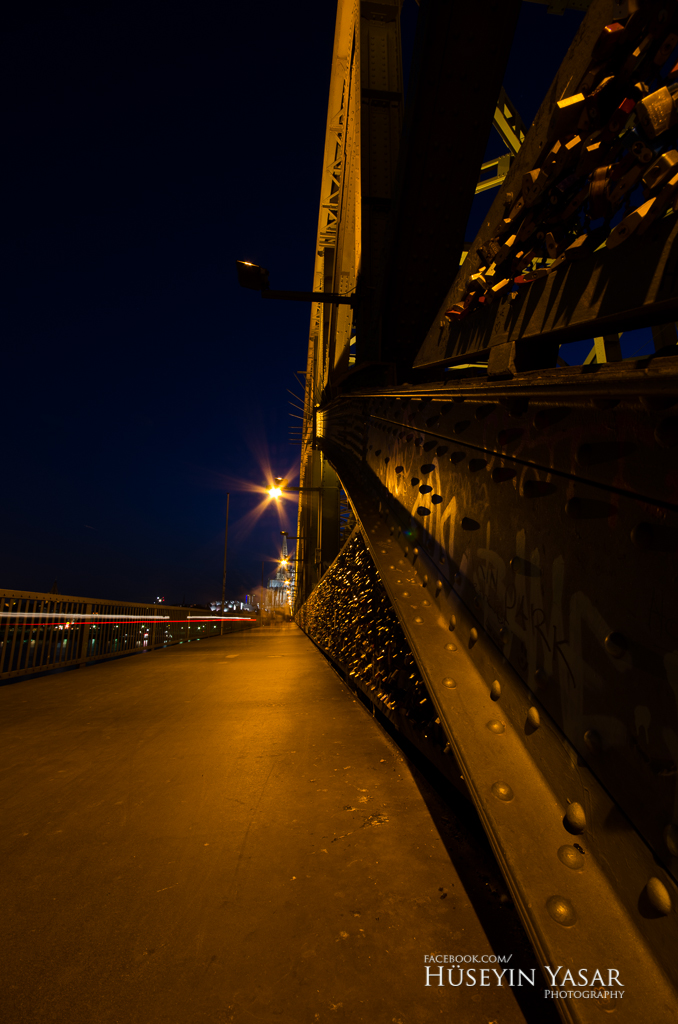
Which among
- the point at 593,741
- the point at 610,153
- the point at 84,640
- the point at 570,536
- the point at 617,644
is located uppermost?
the point at 610,153

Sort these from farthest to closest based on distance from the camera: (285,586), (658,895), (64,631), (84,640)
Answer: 1. (285,586)
2. (84,640)
3. (64,631)
4. (658,895)

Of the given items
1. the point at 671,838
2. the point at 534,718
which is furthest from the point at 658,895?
the point at 534,718

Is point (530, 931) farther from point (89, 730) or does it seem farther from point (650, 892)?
point (89, 730)

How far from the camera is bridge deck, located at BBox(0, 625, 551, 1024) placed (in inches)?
43.5

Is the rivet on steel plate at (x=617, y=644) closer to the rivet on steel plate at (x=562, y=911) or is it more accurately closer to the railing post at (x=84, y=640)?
the rivet on steel plate at (x=562, y=911)

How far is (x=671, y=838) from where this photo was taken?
88 cm

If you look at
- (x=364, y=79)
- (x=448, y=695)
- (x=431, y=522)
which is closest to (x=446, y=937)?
(x=448, y=695)

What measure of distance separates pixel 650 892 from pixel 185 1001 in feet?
3.54

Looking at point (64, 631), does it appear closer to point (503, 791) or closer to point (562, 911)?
point (503, 791)

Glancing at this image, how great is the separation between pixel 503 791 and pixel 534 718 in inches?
8.3

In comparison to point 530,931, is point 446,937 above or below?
below

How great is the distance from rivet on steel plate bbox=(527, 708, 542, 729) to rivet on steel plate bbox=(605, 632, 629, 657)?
1.07 ft

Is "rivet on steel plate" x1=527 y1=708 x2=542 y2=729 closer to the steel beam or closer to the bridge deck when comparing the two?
the bridge deck

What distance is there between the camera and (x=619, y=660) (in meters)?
1.04
